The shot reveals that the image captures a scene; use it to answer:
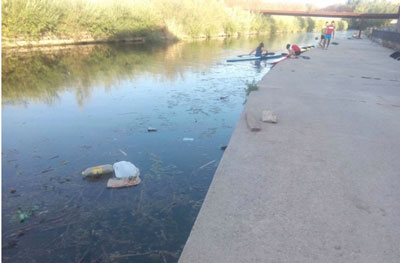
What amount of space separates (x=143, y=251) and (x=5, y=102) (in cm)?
802

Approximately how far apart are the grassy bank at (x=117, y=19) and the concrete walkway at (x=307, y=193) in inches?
900

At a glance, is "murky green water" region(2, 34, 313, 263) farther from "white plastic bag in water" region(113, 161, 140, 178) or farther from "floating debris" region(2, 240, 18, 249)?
"white plastic bag in water" region(113, 161, 140, 178)

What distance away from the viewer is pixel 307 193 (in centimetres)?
317

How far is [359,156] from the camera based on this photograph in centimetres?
409

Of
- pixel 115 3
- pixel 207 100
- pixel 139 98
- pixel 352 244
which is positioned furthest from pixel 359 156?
pixel 115 3

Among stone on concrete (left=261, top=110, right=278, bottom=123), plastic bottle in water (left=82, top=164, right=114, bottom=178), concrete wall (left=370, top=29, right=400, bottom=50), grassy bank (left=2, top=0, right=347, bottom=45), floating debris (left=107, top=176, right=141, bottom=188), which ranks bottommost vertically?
floating debris (left=107, top=176, right=141, bottom=188)

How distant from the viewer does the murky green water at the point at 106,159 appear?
10.8 ft

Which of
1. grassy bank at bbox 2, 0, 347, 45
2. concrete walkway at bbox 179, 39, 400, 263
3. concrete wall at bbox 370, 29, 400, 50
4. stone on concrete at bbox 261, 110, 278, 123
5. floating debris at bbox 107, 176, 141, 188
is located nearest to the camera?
concrete walkway at bbox 179, 39, 400, 263

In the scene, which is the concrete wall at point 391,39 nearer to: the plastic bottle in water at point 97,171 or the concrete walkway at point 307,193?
the concrete walkway at point 307,193

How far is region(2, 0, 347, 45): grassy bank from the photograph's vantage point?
21.5 meters

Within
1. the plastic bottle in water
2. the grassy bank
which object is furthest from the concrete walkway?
the grassy bank

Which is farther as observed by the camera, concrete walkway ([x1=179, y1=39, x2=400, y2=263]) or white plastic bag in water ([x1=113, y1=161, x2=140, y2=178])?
white plastic bag in water ([x1=113, y1=161, x2=140, y2=178])

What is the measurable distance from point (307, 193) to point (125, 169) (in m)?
2.90

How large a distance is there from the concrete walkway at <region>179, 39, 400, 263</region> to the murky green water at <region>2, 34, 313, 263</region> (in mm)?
829
